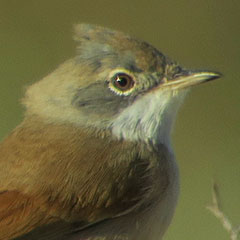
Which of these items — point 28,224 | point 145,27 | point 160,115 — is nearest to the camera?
point 28,224

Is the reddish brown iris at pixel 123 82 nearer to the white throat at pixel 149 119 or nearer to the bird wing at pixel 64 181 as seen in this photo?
the white throat at pixel 149 119

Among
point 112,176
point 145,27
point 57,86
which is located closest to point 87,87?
point 57,86

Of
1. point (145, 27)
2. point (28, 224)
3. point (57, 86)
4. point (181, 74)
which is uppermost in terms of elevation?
point (145, 27)

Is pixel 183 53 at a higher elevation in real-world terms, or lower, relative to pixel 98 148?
higher

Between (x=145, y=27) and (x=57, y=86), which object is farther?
(x=145, y=27)

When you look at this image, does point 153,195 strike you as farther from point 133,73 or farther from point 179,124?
point 179,124

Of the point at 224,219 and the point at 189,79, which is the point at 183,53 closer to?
the point at 189,79

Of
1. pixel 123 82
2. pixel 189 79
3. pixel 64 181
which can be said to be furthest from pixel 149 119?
pixel 64 181
